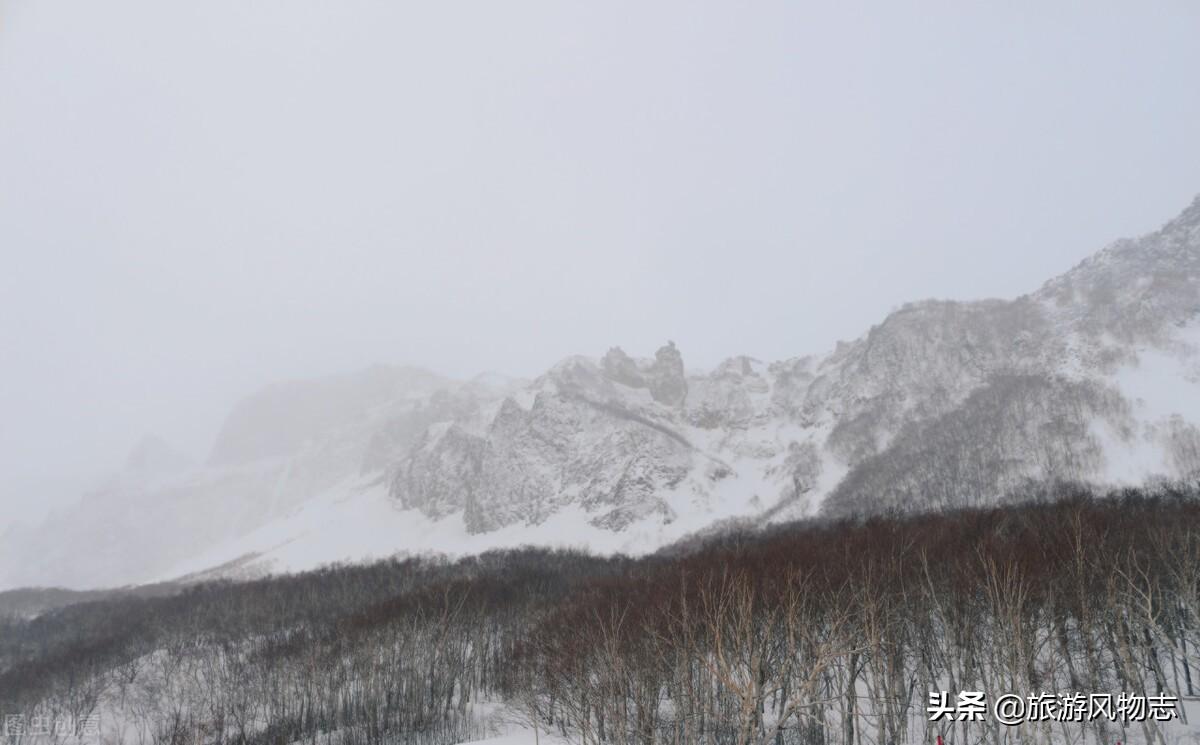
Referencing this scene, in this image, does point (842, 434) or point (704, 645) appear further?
point (842, 434)

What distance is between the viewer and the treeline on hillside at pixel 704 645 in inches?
1024

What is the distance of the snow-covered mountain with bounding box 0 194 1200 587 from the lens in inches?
4104

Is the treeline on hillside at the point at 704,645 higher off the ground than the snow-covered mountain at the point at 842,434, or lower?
lower

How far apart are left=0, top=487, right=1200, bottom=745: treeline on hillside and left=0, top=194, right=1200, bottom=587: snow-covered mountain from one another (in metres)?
41.5

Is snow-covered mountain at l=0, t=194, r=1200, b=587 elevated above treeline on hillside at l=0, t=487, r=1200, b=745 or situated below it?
above

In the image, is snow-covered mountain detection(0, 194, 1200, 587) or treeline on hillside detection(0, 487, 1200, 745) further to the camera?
snow-covered mountain detection(0, 194, 1200, 587)

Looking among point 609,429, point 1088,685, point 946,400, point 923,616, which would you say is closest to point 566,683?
point 923,616

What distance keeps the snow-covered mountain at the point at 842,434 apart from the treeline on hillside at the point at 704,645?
41.5 meters

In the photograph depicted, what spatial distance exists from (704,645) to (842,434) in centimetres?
12145

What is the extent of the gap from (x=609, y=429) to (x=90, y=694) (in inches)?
4460

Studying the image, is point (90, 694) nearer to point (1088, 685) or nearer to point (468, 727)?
point (468, 727)

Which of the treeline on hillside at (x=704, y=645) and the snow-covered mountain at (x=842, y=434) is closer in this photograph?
the treeline on hillside at (x=704, y=645)

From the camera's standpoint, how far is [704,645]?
33906mm

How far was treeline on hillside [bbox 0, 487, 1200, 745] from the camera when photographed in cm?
2600
